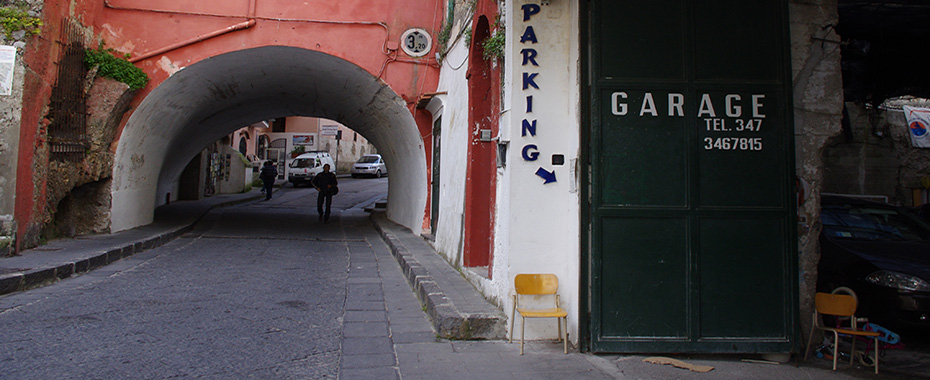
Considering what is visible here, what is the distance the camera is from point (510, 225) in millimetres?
4527

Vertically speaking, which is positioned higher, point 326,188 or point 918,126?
point 918,126

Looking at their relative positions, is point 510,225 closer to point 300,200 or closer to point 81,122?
point 81,122

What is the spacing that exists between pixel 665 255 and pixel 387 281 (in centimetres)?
397

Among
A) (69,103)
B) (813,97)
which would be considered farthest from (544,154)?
(69,103)

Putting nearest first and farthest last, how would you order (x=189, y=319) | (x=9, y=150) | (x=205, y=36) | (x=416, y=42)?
(x=189, y=319), (x=9, y=150), (x=205, y=36), (x=416, y=42)

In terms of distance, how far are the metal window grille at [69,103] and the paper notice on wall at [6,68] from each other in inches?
30.3

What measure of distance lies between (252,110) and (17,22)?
7327mm

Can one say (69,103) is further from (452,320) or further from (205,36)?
(452,320)

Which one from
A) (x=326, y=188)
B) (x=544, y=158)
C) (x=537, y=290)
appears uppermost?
(x=326, y=188)

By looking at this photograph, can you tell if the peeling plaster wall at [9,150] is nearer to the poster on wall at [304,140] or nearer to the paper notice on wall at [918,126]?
the paper notice on wall at [918,126]

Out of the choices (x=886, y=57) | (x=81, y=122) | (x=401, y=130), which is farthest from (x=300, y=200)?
(x=886, y=57)

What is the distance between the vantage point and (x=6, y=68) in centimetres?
746

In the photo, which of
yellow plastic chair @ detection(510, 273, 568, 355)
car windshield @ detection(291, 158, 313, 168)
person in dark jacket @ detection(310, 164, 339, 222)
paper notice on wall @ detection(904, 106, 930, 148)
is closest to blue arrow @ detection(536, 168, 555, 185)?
Answer: yellow plastic chair @ detection(510, 273, 568, 355)

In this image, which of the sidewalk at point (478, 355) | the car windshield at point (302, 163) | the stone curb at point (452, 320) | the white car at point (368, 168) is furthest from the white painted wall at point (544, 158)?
the white car at point (368, 168)
